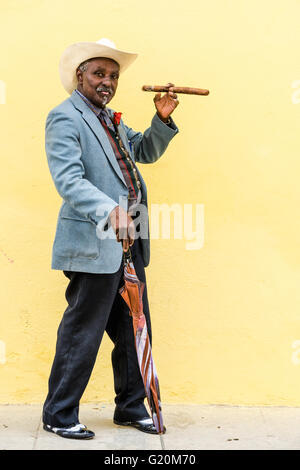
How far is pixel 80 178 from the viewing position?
3.43 metres

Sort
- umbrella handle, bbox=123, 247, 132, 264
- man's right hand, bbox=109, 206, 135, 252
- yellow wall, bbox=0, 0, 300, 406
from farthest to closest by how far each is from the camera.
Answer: yellow wall, bbox=0, 0, 300, 406 < umbrella handle, bbox=123, 247, 132, 264 < man's right hand, bbox=109, 206, 135, 252

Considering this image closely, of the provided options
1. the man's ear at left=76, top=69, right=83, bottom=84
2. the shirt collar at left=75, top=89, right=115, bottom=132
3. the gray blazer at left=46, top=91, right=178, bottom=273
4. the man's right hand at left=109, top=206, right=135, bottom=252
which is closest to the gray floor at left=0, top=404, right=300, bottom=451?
the gray blazer at left=46, top=91, right=178, bottom=273

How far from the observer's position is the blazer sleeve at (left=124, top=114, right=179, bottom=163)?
3807 mm

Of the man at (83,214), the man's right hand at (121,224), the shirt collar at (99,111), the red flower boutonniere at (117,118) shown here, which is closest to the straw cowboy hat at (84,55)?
the man at (83,214)

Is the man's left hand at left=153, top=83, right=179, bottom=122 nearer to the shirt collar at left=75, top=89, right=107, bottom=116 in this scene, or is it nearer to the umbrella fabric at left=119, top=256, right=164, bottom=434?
the shirt collar at left=75, top=89, right=107, bottom=116

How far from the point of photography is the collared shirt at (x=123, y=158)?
3707 mm

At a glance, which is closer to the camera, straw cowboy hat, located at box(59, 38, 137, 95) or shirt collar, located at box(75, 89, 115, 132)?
straw cowboy hat, located at box(59, 38, 137, 95)

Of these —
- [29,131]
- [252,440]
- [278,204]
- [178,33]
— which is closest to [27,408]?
[252,440]

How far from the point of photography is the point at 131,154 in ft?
12.6

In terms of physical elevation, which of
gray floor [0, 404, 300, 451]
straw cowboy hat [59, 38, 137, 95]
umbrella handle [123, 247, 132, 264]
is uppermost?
straw cowboy hat [59, 38, 137, 95]

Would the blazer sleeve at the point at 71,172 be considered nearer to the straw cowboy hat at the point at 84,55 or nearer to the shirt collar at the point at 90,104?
the shirt collar at the point at 90,104

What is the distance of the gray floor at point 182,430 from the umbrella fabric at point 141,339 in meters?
0.16

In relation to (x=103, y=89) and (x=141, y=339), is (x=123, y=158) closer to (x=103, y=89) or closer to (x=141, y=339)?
(x=103, y=89)

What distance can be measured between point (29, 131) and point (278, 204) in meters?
1.36
